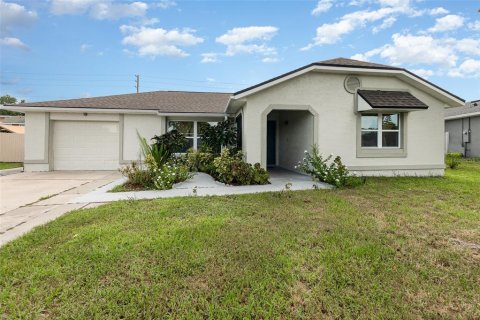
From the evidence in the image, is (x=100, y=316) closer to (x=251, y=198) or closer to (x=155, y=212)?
(x=155, y=212)

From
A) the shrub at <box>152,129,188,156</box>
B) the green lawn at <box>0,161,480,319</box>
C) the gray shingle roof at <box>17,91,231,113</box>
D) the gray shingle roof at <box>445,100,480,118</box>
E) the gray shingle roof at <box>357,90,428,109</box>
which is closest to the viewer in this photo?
the green lawn at <box>0,161,480,319</box>

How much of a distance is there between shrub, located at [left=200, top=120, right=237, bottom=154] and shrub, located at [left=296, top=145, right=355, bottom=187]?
3665 millimetres

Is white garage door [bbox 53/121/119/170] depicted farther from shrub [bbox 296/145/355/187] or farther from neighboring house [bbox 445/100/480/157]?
neighboring house [bbox 445/100/480/157]

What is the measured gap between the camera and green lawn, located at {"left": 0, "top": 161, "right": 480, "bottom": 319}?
2473 millimetres

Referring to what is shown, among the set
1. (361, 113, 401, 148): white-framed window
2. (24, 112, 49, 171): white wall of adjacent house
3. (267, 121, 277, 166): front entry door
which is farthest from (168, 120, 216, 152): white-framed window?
(361, 113, 401, 148): white-framed window

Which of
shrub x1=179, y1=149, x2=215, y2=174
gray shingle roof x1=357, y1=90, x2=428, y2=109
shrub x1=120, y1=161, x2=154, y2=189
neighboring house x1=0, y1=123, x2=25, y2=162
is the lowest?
shrub x1=120, y1=161, x2=154, y2=189

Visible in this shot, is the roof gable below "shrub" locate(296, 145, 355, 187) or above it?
above

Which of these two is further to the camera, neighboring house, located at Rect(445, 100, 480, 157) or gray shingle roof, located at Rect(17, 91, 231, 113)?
neighboring house, located at Rect(445, 100, 480, 157)

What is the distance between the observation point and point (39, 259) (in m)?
3.30

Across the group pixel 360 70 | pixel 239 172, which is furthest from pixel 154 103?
pixel 360 70

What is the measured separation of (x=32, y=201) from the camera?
6586 mm

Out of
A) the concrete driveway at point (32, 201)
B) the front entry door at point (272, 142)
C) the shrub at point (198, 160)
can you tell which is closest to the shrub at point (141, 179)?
the concrete driveway at point (32, 201)

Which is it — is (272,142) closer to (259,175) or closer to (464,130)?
(259,175)

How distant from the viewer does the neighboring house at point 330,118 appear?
31.1 feet
